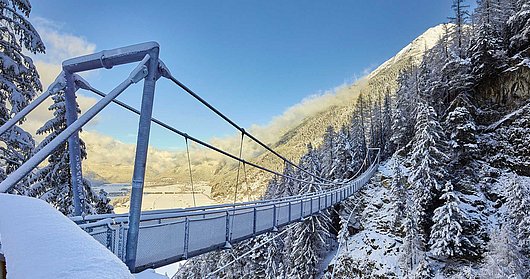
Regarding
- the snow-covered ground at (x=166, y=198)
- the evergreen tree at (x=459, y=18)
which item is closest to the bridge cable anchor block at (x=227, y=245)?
the snow-covered ground at (x=166, y=198)

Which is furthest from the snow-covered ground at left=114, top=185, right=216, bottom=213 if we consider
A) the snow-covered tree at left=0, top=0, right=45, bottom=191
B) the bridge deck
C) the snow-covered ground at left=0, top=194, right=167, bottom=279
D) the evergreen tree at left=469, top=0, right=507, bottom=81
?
the evergreen tree at left=469, top=0, right=507, bottom=81

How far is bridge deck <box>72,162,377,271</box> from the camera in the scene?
3734 millimetres

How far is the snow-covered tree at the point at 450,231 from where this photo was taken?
771 inches

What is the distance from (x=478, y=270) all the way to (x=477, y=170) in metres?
7.96

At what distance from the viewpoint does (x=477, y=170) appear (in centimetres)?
2403

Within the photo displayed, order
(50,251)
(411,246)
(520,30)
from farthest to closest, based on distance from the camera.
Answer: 1. (520,30)
2. (411,246)
3. (50,251)

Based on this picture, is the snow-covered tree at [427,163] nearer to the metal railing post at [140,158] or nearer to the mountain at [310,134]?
the mountain at [310,134]

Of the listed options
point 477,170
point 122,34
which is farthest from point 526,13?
→ point 122,34

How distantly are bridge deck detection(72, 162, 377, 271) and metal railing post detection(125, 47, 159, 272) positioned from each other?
131mm

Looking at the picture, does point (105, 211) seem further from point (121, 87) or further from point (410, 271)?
point (410, 271)

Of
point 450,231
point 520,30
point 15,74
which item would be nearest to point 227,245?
point 15,74

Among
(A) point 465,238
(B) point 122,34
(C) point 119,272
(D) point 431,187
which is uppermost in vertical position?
(B) point 122,34

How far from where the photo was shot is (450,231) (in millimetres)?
19797

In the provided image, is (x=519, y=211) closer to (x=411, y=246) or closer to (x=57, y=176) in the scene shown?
(x=411, y=246)
